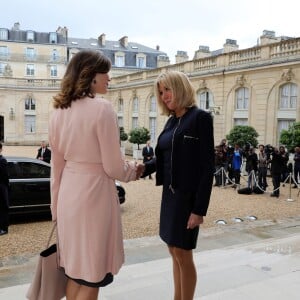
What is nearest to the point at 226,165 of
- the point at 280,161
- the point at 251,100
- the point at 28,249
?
the point at 280,161

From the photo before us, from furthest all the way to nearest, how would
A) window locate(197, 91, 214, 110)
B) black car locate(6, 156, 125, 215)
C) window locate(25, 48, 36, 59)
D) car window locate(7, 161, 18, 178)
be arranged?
window locate(25, 48, 36, 59)
window locate(197, 91, 214, 110)
car window locate(7, 161, 18, 178)
black car locate(6, 156, 125, 215)

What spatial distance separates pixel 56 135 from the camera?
230 centimetres

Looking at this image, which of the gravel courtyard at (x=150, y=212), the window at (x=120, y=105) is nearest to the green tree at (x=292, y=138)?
the gravel courtyard at (x=150, y=212)

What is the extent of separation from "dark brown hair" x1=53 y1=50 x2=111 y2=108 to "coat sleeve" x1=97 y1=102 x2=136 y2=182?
17 cm

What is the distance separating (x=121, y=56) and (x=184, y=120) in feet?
170

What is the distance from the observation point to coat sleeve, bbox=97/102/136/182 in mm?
2121

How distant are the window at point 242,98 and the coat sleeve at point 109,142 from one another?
19.9 metres

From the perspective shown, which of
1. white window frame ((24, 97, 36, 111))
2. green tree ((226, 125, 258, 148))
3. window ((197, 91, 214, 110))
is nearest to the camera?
green tree ((226, 125, 258, 148))

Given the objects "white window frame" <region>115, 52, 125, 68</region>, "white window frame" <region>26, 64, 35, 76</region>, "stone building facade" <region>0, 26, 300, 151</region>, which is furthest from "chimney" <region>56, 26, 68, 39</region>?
"stone building facade" <region>0, 26, 300, 151</region>

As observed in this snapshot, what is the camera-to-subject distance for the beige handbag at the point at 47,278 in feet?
7.66

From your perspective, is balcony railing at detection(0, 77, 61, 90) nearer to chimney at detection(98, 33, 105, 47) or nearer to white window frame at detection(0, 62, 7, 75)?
white window frame at detection(0, 62, 7, 75)

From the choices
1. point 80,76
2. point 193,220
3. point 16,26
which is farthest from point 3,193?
point 16,26

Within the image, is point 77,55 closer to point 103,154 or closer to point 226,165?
point 103,154

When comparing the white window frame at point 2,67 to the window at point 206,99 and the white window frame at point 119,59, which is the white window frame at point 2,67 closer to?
the white window frame at point 119,59
